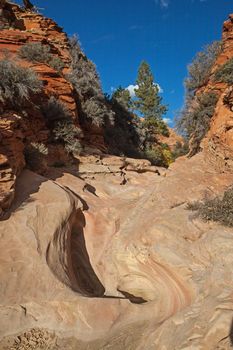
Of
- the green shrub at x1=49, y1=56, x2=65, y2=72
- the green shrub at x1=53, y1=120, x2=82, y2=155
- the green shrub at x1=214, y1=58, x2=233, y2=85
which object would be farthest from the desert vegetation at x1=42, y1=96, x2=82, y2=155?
the green shrub at x1=214, y1=58, x2=233, y2=85

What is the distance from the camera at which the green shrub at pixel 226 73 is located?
37.4ft

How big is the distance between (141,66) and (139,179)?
83.3 feet

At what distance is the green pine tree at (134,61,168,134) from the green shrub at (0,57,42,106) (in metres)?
22.4

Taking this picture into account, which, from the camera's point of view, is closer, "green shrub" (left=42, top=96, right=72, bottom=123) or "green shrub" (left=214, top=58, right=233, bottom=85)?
"green shrub" (left=214, top=58, right=233, bottom=85)

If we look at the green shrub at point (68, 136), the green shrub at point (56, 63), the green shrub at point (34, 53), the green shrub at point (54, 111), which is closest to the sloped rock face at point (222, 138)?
the green shrub at point (68, 136)

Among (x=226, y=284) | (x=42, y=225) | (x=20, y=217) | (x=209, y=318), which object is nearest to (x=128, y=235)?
(x=42, y=225)

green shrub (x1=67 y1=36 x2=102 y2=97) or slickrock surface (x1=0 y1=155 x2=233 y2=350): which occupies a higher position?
green shrub (x1=67 y1=36 x2=102 y2=97)

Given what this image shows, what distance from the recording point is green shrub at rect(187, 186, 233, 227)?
224 inches

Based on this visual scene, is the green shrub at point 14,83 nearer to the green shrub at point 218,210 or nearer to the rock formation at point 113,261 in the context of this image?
the rock formation at point 113,261

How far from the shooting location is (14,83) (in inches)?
367

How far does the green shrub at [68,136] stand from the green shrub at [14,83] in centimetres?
185

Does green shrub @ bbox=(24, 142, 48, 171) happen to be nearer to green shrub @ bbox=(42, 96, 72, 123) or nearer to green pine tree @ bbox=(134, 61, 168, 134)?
green shrub @ bbox=(42, 96, 72, 123)

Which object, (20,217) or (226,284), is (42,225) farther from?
(226,284)

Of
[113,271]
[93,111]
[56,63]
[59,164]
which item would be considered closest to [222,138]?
[59,164]
